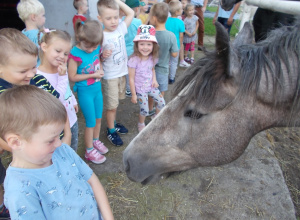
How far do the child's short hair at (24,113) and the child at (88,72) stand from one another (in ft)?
5.11

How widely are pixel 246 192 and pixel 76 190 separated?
2.21 meters

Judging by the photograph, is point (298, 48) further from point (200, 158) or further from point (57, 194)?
point (57, 194)

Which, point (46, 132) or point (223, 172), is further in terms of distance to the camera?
point (223, 172)

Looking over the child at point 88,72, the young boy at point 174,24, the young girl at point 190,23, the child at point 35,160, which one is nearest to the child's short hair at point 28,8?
the child at point 88,72

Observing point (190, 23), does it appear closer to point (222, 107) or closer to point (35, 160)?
point (222, 107)

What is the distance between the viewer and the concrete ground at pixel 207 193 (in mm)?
2419

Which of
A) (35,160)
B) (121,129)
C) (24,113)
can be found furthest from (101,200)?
(121,129)

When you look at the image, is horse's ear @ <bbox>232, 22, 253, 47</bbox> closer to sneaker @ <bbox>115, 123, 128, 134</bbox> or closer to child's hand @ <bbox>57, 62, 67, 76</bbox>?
child's hand @ <bbox>57, 62, 67, 76</bbox>

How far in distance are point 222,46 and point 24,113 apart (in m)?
1.12

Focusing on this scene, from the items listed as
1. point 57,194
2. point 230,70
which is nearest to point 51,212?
point 57,194

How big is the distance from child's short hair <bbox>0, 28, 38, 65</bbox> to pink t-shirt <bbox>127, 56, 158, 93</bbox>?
1.82 m

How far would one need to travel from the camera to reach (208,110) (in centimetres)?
152

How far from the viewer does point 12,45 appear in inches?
56.2

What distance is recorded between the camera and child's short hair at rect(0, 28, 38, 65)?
1409mm
